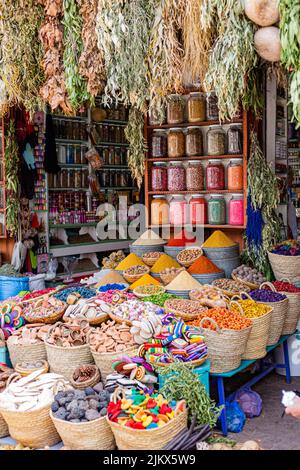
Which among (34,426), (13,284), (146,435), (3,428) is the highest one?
(13,284)

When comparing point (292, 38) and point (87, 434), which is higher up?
point (292, 38)

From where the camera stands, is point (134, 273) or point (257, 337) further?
point (134, 273)

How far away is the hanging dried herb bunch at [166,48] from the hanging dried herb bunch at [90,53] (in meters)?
0.38

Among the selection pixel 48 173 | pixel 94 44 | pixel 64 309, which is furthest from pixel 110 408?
pixel 48 173

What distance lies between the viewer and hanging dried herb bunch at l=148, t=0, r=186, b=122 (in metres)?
3.29

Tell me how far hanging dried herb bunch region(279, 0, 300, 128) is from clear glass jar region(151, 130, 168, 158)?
2.55 m

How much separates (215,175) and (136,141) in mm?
860

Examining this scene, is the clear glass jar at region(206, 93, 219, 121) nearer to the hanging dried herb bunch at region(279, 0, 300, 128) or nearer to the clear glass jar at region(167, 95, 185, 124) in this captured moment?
the clear glass jar at region(167, 95, 185, 124)

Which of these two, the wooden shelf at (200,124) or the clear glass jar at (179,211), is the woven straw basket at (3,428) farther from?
the wooden shelf at (200,124)

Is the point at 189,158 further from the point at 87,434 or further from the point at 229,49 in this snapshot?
the point at 87,434

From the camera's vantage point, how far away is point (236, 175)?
4.71 metres

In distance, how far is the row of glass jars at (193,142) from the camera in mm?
4723

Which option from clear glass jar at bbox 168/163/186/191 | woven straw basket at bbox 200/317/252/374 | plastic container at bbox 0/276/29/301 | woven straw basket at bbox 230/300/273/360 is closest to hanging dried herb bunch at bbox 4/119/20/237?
plastic container at bbox 0/276/29/301

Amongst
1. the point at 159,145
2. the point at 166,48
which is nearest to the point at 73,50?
the point at 166,48
